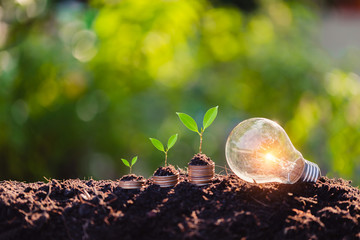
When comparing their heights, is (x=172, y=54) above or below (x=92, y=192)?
above

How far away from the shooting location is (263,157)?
97cm

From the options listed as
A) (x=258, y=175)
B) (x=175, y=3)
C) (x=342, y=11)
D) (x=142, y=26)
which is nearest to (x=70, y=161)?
(x=142, y=26)

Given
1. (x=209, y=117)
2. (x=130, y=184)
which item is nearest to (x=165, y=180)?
(x=130, y=184)

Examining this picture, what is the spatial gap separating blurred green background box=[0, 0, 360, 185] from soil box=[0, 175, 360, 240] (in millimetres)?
1299

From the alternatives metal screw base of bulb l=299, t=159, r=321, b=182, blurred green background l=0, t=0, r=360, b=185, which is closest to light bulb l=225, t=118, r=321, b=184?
metal screw base of bulb l=299, t=159, r=321, b=182

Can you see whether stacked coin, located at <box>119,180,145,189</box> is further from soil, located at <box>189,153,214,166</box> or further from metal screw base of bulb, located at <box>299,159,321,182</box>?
metal screw base of bulb, located at <box>299,159,321,182</box>

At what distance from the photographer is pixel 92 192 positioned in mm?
964

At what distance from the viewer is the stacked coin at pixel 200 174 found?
0.99 m

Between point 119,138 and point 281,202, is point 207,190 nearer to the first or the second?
point 281,202

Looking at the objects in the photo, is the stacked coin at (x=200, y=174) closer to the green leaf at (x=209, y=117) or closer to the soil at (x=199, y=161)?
the soil at (x=199, y=161)

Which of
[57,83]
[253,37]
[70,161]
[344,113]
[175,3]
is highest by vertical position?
[175,3]

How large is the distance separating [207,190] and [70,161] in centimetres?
171

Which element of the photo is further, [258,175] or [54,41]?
[54,41]

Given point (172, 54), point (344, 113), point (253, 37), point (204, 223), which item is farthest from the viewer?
point (253, 37)
